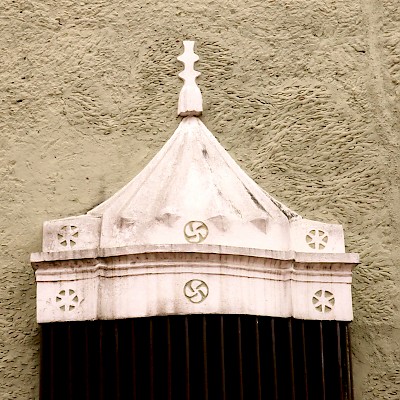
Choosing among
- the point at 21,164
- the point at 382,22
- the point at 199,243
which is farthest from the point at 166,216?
→ the point at 382,22

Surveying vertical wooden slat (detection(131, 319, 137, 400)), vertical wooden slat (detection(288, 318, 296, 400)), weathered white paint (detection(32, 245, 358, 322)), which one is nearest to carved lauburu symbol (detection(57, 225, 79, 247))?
weathered white paint (detection(32, 245, 358, 322))

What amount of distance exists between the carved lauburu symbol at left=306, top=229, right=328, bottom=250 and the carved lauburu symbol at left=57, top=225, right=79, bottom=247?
97 cm

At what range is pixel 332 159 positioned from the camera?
4.80 metres

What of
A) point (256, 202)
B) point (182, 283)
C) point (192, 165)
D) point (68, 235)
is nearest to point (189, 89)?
point (192, 165)

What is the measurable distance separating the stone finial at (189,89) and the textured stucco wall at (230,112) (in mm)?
48

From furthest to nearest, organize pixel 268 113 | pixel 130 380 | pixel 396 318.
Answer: pixel 268 113 → pixel 396 318 → pixel 130 380

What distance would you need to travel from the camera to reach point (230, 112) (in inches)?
191

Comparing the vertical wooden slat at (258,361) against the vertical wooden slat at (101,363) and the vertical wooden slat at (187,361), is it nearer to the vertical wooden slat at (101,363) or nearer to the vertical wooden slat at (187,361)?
the vertical wooden slat at (187,361)

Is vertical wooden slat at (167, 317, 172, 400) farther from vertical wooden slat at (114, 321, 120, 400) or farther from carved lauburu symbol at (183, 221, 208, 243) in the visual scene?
carved lauburu symbol at (183, 221, 208, 243)

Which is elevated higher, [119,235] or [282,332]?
[119,235]

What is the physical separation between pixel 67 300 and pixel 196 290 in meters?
0.53

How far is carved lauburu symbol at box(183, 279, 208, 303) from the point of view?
164 inches

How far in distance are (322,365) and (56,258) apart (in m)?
1.15

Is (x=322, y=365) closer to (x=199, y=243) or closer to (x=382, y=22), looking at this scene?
(x=199, y=243)
